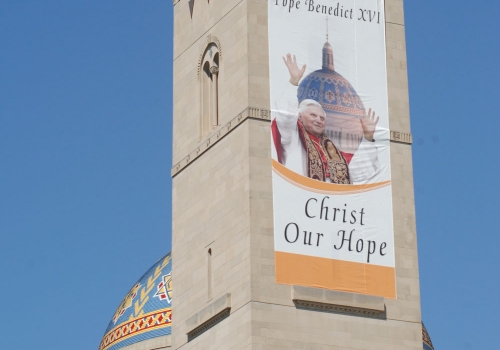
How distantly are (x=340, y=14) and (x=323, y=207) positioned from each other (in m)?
4.96

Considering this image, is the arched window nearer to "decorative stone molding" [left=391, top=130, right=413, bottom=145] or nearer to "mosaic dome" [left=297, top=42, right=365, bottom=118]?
"mosaic dome" [left=297, top=42, right=365, bottom=118]

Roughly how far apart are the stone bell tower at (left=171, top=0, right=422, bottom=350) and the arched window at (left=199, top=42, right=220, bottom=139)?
2 cm

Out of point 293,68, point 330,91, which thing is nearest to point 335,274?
point 330,91

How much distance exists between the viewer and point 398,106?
5056cm

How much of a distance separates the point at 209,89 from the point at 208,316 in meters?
5.93

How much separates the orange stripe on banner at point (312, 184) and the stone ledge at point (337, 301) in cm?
249

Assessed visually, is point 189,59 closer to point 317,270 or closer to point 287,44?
point 287,44

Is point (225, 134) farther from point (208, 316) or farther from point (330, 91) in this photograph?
point (208, 316)

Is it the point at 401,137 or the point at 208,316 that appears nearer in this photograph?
the point at 208,316

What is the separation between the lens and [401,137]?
50.3m

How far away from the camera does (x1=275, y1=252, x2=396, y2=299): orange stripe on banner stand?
47906 mm

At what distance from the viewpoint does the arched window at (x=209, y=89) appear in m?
50.8

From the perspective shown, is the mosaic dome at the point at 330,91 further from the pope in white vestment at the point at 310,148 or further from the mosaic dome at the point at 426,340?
the mosaic dome at the point at 426,340

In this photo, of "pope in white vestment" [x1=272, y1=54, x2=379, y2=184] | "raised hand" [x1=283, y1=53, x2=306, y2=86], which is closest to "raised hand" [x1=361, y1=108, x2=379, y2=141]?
"pope in white vestment" [x1=272, y1=54, x2=379, y2=184]
